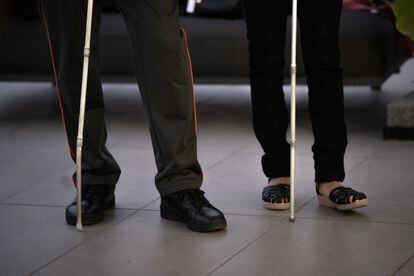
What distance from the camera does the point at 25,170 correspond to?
4742 millimetres

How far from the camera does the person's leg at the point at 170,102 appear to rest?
353cm

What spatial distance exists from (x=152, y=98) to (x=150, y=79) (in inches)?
2.8

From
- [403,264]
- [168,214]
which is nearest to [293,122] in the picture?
[168,214]

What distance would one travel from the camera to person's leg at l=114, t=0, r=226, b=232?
3.53 meters

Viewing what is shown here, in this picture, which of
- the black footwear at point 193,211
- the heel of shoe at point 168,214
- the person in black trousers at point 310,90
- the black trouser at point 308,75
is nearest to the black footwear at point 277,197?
the person in black trousers at point 310,90

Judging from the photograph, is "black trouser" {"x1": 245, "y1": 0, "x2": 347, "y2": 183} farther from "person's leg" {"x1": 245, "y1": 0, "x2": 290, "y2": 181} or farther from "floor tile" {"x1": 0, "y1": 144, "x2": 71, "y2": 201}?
"floor tile" {"x1": 0, "y1": 144, "x2": 71, "y2": 201}

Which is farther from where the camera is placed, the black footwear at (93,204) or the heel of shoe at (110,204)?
the heel of shoe at (110,204)

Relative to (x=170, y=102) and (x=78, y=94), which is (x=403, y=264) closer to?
(x=170, y=102)

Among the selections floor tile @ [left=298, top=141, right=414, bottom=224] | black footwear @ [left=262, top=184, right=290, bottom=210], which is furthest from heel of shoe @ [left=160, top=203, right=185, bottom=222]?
floor tile @ [left=298, top=141, right=414, bottom=224]

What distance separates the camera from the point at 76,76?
3.74 metres

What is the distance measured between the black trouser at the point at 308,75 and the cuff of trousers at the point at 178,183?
35 cm

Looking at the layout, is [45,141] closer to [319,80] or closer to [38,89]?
[38,89]

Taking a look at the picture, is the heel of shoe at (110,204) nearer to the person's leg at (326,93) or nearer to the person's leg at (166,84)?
the person's leg at (166,84)

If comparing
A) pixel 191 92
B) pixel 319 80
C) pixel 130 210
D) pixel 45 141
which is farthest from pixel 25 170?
pixel 319 80
